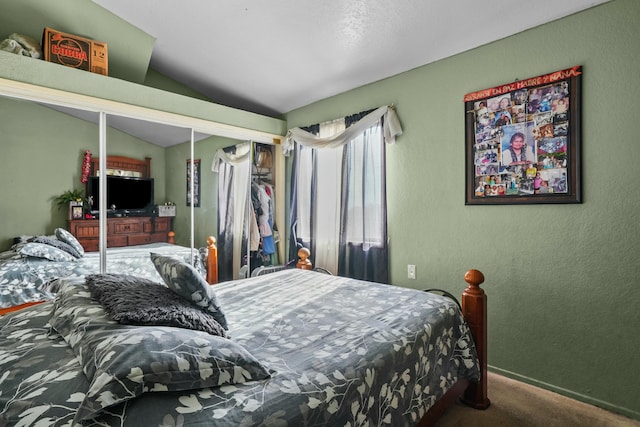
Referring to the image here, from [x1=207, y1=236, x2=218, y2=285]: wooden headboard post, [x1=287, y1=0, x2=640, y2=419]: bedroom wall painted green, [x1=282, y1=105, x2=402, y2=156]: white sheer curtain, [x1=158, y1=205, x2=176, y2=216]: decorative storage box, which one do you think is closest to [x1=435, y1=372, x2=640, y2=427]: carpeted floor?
[x1=287, y1=0, x2=640, y2=419]: bedroom wall painted green

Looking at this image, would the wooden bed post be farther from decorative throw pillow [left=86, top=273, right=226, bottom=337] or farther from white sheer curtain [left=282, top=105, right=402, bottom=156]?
decorative throw pillow [left=86, top=273, right=226, bottom=337]

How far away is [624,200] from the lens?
1806 millimetres

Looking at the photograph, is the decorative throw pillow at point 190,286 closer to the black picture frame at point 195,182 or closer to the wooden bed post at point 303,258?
the wooden bed post at point 303,258

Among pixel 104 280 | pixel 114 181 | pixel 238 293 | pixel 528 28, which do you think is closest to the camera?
pixel 104 280

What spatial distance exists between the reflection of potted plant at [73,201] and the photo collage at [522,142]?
2918 millimetres

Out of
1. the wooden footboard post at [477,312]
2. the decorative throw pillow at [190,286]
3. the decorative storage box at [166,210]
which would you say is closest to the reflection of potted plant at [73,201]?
the decorative storage box at [166,210]

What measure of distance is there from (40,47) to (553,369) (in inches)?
162

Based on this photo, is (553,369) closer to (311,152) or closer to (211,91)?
(311,152)

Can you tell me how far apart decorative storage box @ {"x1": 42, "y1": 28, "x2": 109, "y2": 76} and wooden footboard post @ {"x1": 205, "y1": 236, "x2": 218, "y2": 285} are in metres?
1.65

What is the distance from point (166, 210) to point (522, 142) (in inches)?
113

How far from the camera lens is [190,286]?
1.23 m

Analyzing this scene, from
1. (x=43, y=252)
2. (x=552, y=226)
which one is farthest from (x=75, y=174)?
(x=552, y=226)

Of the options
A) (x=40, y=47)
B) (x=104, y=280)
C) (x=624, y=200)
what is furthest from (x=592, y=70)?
(x=40, y=47)

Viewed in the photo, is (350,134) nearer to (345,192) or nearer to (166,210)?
(345,192)
